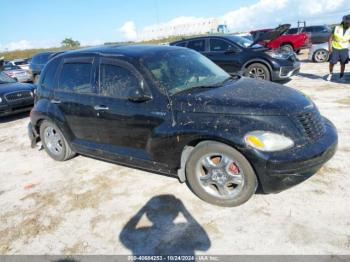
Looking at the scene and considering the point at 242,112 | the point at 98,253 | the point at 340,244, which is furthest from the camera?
the point at 242,112

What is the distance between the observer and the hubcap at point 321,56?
14620 millimetres

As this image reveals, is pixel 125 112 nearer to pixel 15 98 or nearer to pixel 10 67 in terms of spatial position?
pixel 15 98

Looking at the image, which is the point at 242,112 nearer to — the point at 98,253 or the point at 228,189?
the point at 228,189

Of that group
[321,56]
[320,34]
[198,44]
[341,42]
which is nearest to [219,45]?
[198,44]

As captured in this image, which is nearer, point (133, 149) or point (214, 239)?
point (214, 239)

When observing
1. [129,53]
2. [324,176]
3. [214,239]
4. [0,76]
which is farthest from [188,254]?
[0,76]

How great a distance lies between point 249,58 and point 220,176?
6983mm

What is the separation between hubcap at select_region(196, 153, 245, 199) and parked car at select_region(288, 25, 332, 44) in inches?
749

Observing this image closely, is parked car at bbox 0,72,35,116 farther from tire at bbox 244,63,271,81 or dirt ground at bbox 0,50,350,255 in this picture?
tire at bbox 244,63,271,81

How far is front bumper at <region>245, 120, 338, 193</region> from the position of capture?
120 inches

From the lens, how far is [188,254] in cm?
285

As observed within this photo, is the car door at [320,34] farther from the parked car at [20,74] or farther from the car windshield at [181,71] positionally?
the car windshield at [181,71]

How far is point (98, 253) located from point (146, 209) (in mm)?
809

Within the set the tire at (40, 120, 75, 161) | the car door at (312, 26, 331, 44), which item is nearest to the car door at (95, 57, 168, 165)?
the tire at (40, 120, 75, 161)
